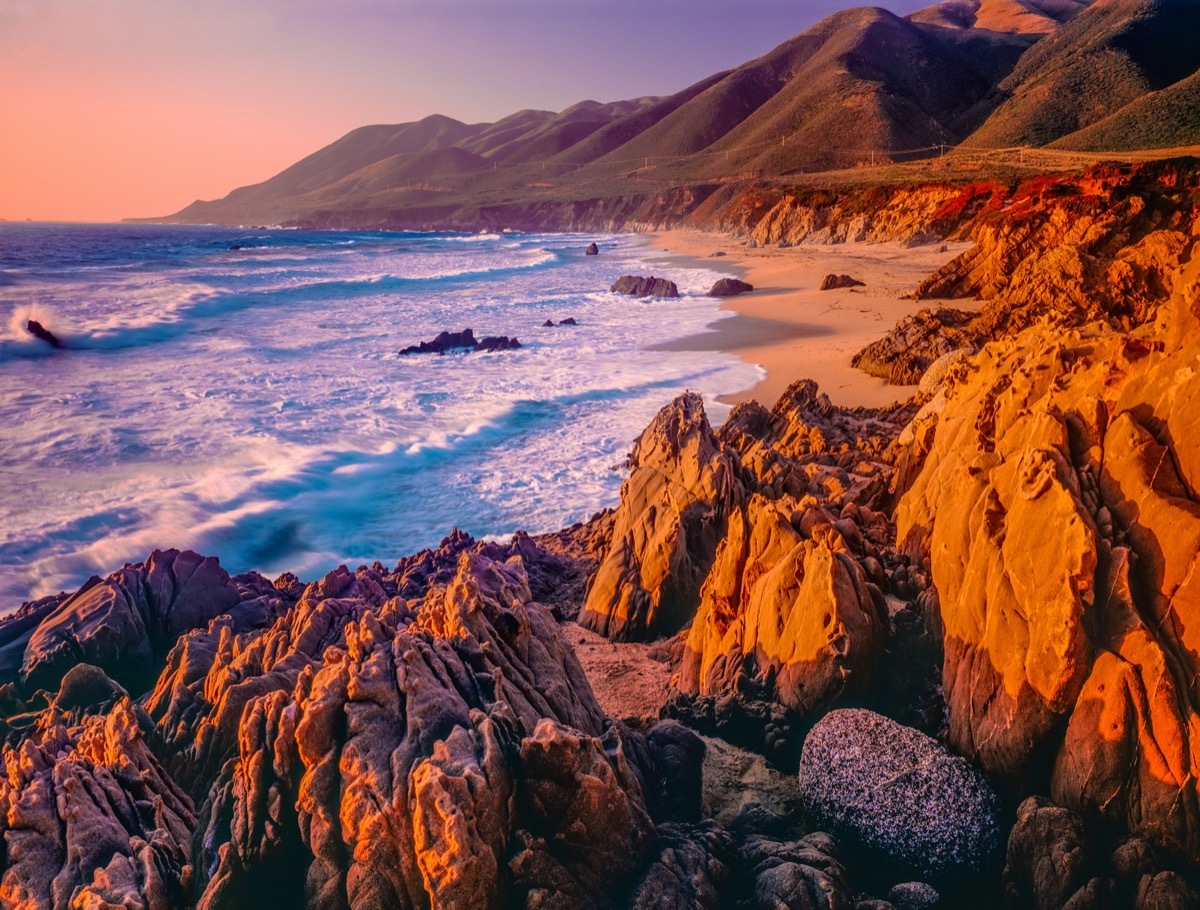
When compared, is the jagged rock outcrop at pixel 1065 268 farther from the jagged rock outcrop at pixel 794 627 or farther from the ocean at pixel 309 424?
the jagged rock outcrop at pixel 794 627

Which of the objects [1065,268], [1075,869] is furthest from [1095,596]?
[1065,268]

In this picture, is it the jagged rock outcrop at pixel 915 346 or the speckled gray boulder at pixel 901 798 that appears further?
the jagged rock outcrop at pixel 915 346

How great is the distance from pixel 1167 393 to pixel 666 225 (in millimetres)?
109168

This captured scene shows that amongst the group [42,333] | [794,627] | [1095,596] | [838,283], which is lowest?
[794,627]

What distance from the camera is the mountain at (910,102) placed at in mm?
84312

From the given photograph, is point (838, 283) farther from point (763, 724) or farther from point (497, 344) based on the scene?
point (763, 724)

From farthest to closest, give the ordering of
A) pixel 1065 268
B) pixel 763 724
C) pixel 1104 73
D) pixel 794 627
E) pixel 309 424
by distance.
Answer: pixel 1104 73 → pixel 309 424 → pixel 1065 268 → pixel 794 627 → pixel 763 724

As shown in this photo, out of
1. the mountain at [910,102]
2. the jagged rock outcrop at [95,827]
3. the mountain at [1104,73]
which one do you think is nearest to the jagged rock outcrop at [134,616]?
the jagged rock outcrop at [95,827]

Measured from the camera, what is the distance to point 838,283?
96.4ft

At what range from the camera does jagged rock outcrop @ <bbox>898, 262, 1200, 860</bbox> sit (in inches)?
131

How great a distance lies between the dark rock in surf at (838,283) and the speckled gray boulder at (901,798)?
27.4 metres

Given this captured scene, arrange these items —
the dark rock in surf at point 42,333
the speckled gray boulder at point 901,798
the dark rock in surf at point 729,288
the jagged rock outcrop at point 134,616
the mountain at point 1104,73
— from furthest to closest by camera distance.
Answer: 1. the mountain at point 1104,73
2. the dark rock in surf at point 729,288
3. the dark rock in surf at point 42,333
4. the jagged rock outcrop at point 134,616
5. the speckled gray boulder at point 901,798

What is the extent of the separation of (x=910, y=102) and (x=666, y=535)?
137 m

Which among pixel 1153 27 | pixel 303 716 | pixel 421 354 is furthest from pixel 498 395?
pixel 1153 27
